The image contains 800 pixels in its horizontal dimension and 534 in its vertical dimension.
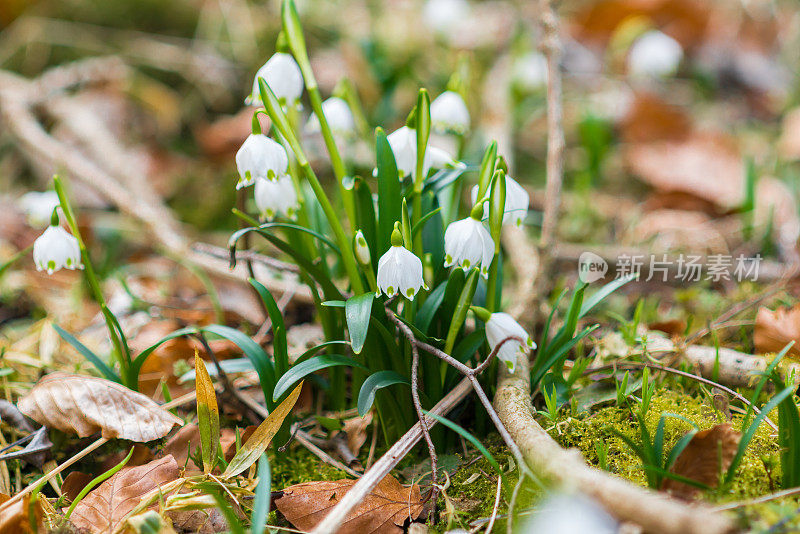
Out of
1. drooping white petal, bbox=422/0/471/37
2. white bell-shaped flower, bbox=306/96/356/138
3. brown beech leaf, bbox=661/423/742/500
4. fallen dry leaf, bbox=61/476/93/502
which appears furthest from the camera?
drooping white petal, bbox=422/0/471/37

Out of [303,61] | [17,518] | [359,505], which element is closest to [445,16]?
[303,61]

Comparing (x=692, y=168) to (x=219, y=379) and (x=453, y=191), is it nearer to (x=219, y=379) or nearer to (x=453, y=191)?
(x=453, y=191)

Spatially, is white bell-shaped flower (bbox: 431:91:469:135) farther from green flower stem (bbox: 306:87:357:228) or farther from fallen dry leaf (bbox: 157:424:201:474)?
fallen dry leaf (bbox: 157:424:201:474)

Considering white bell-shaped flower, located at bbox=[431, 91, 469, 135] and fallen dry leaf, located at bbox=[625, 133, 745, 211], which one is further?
fallen dry leaf, located at bbox=[625, 133, 745, 211]

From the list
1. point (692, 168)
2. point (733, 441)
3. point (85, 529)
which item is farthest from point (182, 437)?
point (692, 168)

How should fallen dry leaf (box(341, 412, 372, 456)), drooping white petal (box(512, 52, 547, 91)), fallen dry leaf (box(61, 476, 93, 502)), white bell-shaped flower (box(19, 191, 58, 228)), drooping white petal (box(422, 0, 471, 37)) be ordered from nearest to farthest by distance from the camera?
1. fallen dry leaf (box(61, 476, 93, 502))
2. fallen dry leaf (box(341, 412, 372, 456))
3. white bell-shaped flower (box(19, 191, 58, 228))
4. drooping white petal (box(512, 52, 547, 91))
5. drooping white petal (box(422, 0, 471, 37))

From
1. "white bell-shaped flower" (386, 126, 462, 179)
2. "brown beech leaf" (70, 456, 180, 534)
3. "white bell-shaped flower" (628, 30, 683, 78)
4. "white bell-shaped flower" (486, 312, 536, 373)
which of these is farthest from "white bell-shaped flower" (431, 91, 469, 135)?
"white bell-shaped flower" (628, 30, 683, 78)
